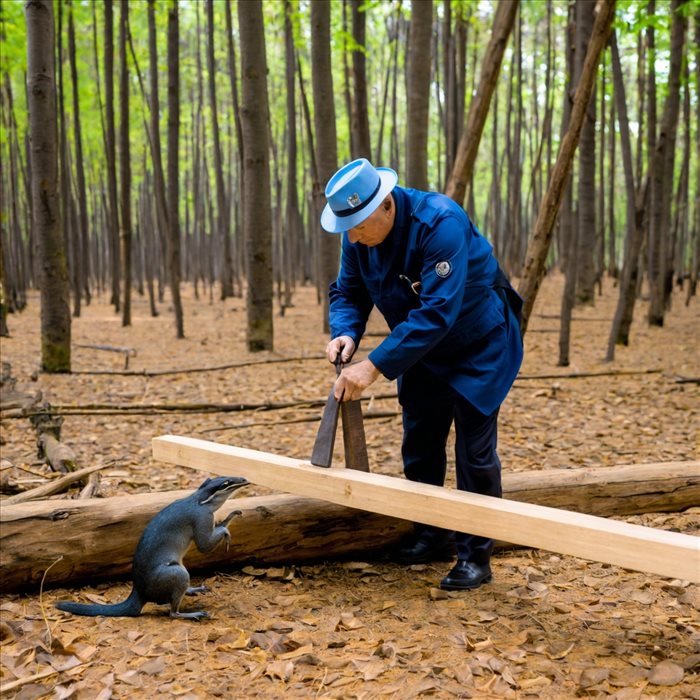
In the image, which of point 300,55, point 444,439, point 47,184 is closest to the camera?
point 444,439

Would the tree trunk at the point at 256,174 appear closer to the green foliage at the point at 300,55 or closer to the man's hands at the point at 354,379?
the green foliage at the point at 300,55

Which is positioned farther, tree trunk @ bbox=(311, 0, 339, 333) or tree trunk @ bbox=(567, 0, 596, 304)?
tree trunk @ bbox=(311, 0, 339, 333)

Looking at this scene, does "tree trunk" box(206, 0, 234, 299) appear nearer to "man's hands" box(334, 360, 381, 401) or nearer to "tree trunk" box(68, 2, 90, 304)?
"tree trunk" box(68, 2, 90, 304)

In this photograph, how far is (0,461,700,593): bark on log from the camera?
3.15 m

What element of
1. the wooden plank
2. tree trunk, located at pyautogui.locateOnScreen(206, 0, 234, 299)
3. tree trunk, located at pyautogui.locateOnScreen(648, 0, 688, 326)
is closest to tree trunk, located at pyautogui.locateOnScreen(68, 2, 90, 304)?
tree trunk, located at pyautogui.locateOnScreen(206, 0, 234, 299)

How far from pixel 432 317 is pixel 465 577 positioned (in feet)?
4.13

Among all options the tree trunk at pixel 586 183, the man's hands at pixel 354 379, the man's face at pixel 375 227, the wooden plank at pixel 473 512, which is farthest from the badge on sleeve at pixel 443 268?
the tree trunk at pixel 586 183

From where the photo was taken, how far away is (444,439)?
11.7ft

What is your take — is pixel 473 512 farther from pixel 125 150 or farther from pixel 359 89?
pixel 125 150

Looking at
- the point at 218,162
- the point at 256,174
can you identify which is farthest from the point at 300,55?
the point at 256,174

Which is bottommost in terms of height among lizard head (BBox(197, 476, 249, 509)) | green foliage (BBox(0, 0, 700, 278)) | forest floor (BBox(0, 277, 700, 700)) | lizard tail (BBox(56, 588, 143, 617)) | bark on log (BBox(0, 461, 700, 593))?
forest floor (BBox(0, 277, 700, 700))

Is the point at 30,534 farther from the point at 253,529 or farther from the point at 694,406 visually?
the point at 694,406

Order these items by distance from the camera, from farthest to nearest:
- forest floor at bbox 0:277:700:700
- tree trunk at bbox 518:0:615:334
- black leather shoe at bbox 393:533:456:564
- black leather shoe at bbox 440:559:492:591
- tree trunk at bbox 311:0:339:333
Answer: tree trunk at bbox 311:0:339:333 → tree trunk at bbox 518:0:615:334 → black leather shoe at bbox 393:533:456:564 → black leather shoe at bbox 440:559:492:591 → forest floor at bbox 0:277:700:700

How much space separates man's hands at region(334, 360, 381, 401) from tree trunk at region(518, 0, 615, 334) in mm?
2875
